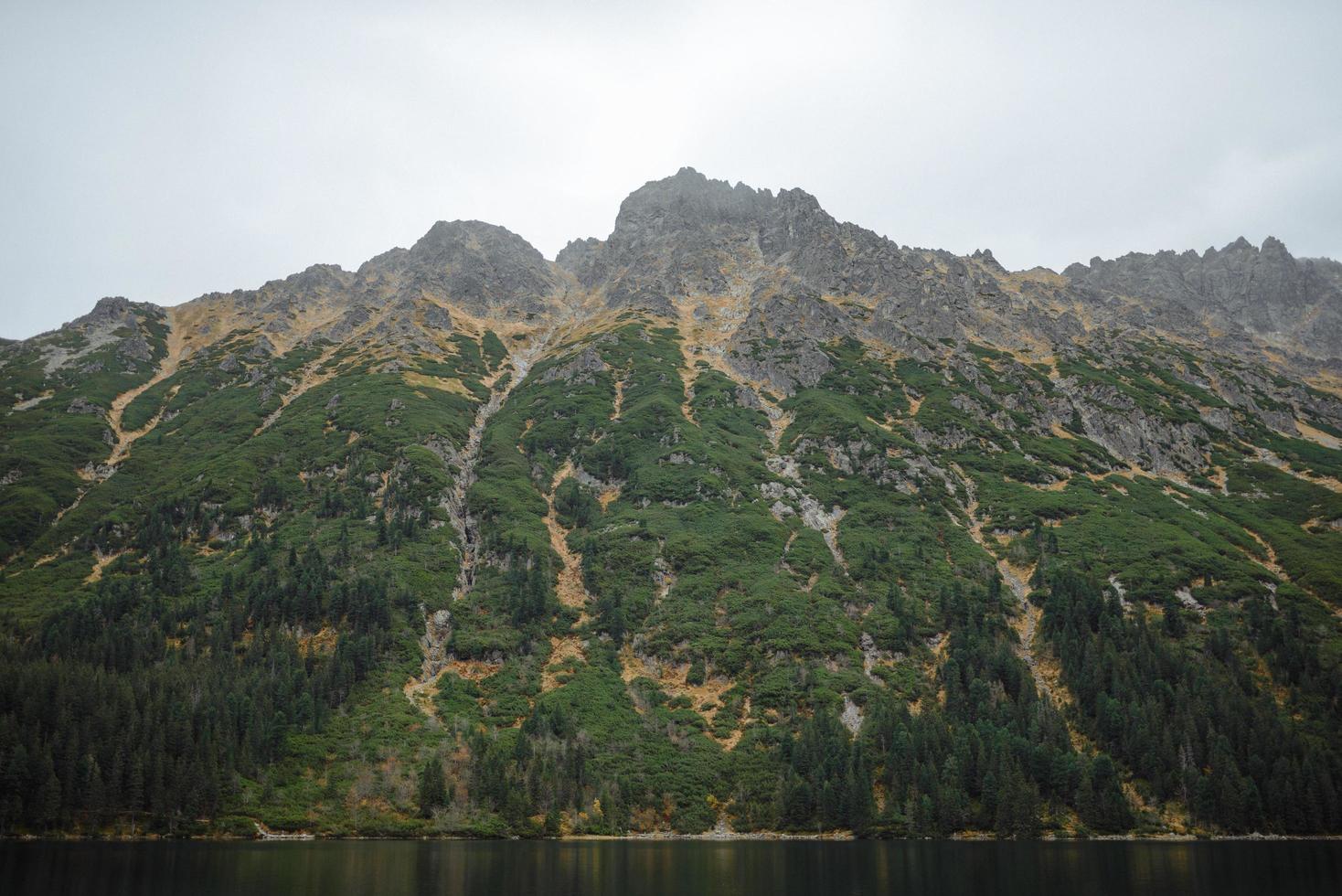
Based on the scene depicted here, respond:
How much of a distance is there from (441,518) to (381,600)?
33678 mm

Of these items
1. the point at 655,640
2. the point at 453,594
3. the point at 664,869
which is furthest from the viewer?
the point at 453,594

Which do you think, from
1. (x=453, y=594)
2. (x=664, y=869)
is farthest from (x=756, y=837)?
(x=453, y=594)

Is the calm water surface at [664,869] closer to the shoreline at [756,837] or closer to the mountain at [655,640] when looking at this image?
the shoreline at [756,837]

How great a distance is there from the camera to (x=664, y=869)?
64812 millimetres

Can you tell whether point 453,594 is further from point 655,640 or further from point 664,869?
point 664,869

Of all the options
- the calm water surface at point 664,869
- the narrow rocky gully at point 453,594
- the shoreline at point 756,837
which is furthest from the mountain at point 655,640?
the calm water surface at point 664,869

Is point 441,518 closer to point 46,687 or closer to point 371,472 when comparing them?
point 371,472

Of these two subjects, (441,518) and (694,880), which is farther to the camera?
(441,518)

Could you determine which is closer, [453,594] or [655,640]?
[655,640]

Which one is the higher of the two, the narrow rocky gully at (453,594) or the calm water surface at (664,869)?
the narrow rocky gully at (453,594)

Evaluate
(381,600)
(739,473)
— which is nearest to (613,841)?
(381,600)

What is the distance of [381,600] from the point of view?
133625 mm

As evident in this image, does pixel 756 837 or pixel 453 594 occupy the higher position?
pixel 453 594

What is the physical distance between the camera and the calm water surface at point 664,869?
5075 centimetres
